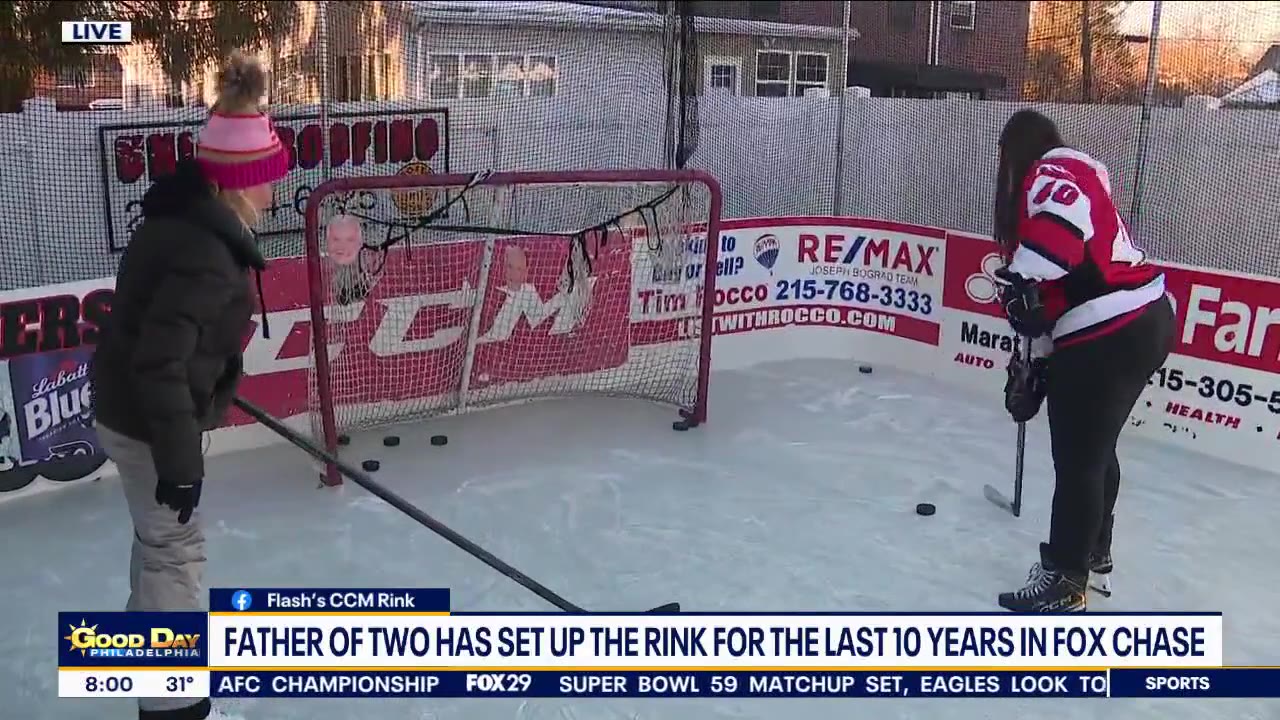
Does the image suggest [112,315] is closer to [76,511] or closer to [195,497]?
[195,497]

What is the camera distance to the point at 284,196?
20.7 ft

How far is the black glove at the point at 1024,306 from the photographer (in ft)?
10.8

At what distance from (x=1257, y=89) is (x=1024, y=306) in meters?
4.81

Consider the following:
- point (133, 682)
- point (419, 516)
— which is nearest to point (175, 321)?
point (133, 682)

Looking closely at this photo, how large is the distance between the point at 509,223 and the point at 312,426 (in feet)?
6.24

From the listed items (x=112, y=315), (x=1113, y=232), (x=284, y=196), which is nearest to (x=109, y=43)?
(x=284, y=196)

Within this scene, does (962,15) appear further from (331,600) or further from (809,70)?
(331,600)

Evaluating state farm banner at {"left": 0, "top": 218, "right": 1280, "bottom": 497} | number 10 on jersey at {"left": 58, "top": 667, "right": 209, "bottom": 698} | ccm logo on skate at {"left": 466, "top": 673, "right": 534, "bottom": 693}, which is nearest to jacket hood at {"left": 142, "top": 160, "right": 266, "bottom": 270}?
number 10 on jersey at {"left": 58, "top": 667, "right": 209, "bottom": 698}

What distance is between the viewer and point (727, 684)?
3061 millimetres

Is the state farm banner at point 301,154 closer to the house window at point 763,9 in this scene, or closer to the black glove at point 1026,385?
the black glove at point 1026,385

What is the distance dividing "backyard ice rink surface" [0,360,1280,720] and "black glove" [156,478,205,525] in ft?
A: 2.85

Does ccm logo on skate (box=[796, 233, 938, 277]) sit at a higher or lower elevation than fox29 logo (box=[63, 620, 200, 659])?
higher

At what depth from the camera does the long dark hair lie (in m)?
3.26

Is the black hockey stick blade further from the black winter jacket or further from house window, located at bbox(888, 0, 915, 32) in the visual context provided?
house window, located at bbox(888, 0, 915, 32)
